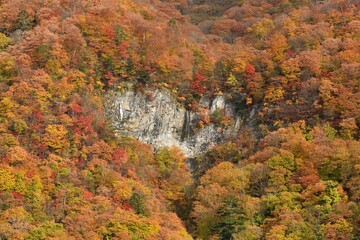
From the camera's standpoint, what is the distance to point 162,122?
64688 mm

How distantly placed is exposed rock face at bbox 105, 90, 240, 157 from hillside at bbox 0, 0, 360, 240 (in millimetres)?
242

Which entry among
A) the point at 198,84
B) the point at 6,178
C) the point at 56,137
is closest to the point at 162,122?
the point at 198,84

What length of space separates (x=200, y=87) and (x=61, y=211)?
90.3 ft

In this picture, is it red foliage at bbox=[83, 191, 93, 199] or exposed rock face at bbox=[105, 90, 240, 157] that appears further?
exposed rock face at bbox=[105, 90, 240, 157]

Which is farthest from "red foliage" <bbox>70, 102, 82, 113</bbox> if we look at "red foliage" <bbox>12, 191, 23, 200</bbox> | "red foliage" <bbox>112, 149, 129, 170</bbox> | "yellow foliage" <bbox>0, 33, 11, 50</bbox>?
"red foliage" <bbox>12, 191, 23, 200</bbox>

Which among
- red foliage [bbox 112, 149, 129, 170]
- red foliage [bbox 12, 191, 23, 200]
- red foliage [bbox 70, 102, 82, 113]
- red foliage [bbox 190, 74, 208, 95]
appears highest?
red foliage [bbox 190, 74, 208, 95]

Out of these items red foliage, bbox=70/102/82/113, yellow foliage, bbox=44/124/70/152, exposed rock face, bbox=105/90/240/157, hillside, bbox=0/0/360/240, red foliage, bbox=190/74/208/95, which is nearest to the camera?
hillside, bbox=0/0/360/240

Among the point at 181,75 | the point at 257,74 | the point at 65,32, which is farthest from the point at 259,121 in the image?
the point at 65,32

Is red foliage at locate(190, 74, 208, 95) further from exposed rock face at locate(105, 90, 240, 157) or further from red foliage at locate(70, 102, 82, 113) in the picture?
red foliage at locate(70, 102, 82, 113)

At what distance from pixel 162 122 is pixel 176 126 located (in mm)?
1861

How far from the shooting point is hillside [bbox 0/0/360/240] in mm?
46375

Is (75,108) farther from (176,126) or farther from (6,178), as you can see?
(176,126)

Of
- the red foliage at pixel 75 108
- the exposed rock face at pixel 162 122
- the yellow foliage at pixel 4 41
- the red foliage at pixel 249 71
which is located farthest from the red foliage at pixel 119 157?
the red foliage at pixel 249 71

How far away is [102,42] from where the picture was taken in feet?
214
